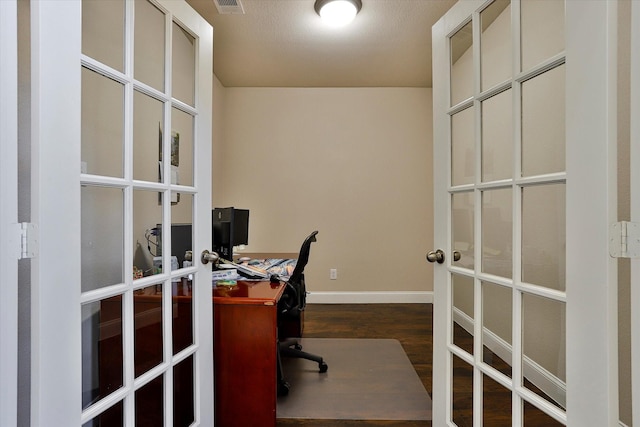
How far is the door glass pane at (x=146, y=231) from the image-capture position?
3.55 feet

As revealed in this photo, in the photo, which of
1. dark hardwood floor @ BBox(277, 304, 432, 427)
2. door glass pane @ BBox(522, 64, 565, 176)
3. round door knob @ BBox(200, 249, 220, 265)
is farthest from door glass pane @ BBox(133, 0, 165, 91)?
dark hardwood floor @ BBox(277, 304, 432, 427)

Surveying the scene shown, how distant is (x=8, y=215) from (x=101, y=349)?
505 mm

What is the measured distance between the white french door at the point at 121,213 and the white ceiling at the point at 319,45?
1.24 metres

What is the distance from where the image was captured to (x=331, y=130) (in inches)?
150

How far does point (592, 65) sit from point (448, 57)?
693mm

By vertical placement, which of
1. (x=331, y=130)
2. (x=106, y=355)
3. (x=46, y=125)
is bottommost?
(x=106, y=355)

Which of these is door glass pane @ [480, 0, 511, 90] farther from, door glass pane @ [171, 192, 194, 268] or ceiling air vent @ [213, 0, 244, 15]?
ceiling air vent @ [213, 0, 244, 15]

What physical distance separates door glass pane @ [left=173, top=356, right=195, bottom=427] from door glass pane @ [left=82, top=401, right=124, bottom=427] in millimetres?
246

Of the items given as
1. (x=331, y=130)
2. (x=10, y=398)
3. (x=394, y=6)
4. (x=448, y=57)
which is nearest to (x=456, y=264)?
(x=448, y=57)

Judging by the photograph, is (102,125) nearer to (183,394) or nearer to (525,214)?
(183,394)

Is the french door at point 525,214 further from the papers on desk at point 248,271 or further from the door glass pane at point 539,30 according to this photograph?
the papers on desk at point 248,271

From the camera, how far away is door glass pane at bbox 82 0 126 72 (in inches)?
36.8

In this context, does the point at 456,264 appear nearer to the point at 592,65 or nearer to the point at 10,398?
the point at 592,65

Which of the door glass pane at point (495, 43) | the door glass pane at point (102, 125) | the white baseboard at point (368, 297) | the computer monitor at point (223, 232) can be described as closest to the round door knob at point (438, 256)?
the door glass pane at point (495, 43)
